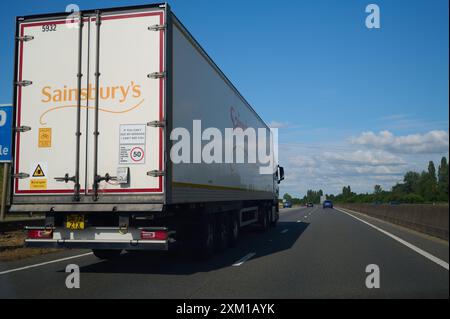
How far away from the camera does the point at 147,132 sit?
8383 mm

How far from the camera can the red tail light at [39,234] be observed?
29.2 feet

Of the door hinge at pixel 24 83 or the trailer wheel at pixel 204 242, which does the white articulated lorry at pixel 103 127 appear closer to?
the door hinge at pixel 24 83

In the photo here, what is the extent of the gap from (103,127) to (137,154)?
0.82 metres

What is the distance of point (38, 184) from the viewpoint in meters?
8.87

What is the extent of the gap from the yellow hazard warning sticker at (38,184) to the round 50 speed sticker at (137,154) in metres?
1.74

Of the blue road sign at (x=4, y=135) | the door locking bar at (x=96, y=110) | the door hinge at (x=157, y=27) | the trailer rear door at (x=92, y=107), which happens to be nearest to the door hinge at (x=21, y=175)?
the trailer rear door at (x=92, y=107)

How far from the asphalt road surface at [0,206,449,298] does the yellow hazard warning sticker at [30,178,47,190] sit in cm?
159

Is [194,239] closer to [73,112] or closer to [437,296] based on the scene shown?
[73,112]

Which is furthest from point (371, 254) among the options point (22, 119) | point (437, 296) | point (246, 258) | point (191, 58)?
point (22, 119)

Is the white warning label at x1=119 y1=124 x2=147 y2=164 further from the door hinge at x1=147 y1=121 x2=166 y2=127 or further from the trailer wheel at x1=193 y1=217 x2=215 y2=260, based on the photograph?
the trailer wheel at x1=193 y1=217 x2=215 y2=260

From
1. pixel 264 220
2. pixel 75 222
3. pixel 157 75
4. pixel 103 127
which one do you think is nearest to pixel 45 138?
pixel 103 127

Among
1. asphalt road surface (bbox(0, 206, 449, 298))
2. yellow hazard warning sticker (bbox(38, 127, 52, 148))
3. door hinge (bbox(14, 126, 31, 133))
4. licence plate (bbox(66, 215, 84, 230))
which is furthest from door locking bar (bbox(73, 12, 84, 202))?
asphalt road surface (bbox(0, 206, 449, 298))
